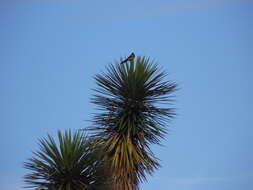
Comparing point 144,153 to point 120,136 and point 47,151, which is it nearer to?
point 120,136

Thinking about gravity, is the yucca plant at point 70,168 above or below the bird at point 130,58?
below

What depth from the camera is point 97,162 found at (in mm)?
11320

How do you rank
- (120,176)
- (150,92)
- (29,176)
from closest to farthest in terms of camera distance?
(29,176)
(120,176)
(150,92)

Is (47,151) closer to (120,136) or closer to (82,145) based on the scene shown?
(82,145)

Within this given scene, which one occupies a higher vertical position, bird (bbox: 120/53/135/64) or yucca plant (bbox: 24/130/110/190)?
bird (bbox: 120/53/135/64)

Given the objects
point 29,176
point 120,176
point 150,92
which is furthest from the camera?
point 150,92

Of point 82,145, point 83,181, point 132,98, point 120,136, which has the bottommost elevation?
point 83,181

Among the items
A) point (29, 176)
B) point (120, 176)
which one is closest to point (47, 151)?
point (29, 176)

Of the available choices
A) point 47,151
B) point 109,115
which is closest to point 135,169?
point 109,115

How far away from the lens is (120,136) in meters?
13.4

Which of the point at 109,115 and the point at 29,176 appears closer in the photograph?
the point at 29,176

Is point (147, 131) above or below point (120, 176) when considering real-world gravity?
above

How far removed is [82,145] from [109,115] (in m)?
2.17

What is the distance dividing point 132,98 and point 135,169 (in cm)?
181
